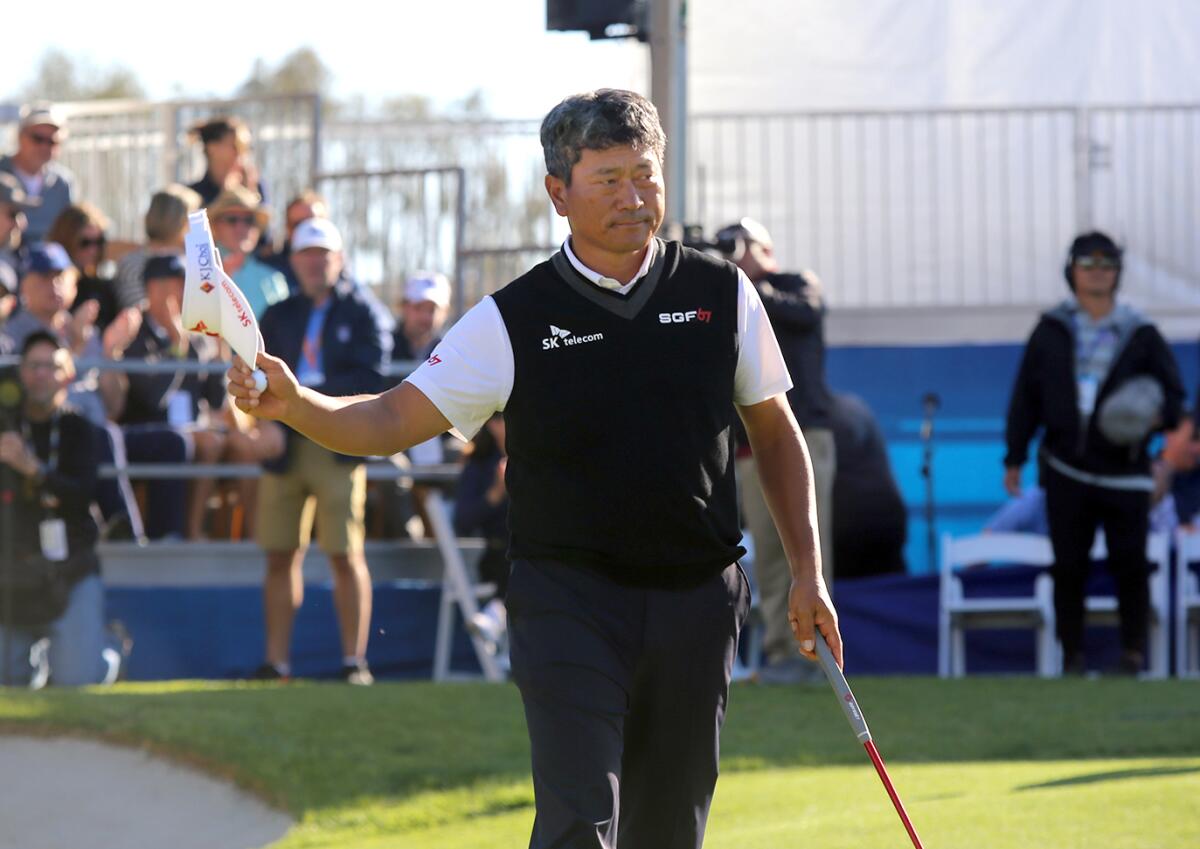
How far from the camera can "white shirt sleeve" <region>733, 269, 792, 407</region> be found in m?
4.61

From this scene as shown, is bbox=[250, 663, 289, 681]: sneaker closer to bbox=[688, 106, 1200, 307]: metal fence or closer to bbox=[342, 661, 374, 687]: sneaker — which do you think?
bbox=[342, 661, 374, 687]: sneaker

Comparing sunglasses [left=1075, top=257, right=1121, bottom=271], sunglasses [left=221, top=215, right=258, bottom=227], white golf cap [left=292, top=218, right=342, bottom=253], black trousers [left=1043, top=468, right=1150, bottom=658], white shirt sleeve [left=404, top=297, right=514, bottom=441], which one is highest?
sunglasses [left=221, top=215, right=258, bottom=227]

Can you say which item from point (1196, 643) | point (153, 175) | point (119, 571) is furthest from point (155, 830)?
point (153, 175)

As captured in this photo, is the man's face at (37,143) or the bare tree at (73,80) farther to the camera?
the bare tree at (73,80)

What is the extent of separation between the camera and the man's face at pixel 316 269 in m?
10.9

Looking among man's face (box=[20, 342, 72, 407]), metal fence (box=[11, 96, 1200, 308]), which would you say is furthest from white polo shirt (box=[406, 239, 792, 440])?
metal fence (box=[11, 96, 1200, 308])

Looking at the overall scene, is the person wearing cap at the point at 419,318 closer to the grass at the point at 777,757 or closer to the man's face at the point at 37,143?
the grass at the point at 777,757

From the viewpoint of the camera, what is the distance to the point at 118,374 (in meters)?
12.1

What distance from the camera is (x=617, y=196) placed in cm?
446

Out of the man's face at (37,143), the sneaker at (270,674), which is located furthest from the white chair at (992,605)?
the man's face at (37,143)

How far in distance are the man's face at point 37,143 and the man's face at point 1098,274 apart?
270 inches

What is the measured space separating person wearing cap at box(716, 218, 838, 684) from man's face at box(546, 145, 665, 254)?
5.16 meters

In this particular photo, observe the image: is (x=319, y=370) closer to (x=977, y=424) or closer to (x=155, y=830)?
(x=155, y=830)

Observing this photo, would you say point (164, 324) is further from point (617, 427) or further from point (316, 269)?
point (617, 427)
